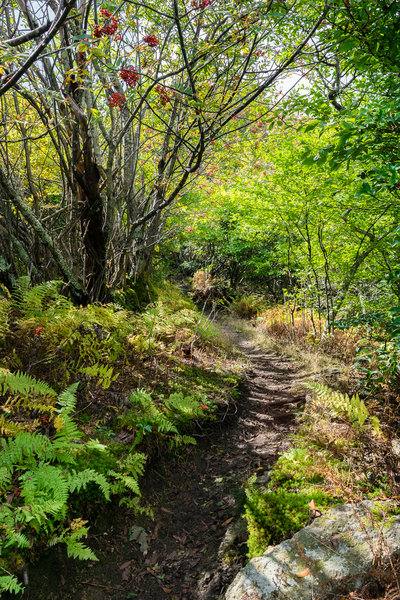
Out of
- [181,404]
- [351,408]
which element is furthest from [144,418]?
[351,408]

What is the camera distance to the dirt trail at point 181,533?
2.29 m

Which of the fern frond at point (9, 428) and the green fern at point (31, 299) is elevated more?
the green fern at point (31, 299)

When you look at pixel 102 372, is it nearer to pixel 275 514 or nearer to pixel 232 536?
pixel 232 536

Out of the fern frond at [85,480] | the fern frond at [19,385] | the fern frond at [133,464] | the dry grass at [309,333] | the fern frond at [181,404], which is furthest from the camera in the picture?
the dry grass at [309,333]

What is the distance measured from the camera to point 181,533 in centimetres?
284

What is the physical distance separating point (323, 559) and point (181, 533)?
1.29 meters

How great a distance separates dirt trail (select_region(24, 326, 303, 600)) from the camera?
2.29m

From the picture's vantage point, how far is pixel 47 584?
7.12 feet

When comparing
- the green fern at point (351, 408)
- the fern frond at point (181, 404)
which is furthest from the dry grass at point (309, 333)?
the fern frond at point (181, 404)

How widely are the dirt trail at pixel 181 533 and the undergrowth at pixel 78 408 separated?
180mm

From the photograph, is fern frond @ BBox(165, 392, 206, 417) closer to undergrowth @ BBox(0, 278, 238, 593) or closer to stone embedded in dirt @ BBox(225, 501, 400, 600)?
undergrowth @ BBox(0, 278, 238, 593)

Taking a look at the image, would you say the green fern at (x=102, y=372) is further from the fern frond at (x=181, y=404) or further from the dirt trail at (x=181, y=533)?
the dirt trail at (x=181, y=533)

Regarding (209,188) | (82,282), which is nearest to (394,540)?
(82,282)

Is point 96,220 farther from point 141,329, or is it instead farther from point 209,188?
point 209,188
